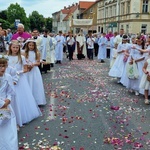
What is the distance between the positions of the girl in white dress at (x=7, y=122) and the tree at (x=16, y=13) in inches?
4228

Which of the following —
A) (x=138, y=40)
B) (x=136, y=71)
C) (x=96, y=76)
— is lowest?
(x=96, y=76)

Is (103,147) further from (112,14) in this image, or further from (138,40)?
(112,14)

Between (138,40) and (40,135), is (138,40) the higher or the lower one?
the higher one

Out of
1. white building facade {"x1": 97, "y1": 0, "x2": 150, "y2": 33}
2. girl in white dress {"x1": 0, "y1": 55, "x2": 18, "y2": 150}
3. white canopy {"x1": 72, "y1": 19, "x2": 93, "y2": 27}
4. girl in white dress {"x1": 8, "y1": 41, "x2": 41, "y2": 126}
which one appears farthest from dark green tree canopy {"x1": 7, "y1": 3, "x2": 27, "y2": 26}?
girl in white dress {"x1": 0, "y1": 55, "x2": 18, "y2": 150}

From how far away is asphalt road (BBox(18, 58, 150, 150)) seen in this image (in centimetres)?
507

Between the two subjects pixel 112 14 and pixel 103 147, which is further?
pixel 112 14

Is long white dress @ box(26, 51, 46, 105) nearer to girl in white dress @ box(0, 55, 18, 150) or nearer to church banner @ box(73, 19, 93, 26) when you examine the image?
girl in white dress @ box(0, 55, 18, 150)

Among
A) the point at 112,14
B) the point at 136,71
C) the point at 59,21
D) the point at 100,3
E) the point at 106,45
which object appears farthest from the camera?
the point at 59,21

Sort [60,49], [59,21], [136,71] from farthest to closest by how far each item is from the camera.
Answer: [59,21]
[60,49]
[136,71]

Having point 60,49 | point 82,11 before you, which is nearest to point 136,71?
point 60,49

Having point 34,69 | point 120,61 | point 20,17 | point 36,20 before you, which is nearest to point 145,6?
point 120,61

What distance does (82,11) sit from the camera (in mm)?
112250

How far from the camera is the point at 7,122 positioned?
163 inches

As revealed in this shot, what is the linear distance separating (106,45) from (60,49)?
3797 mm
